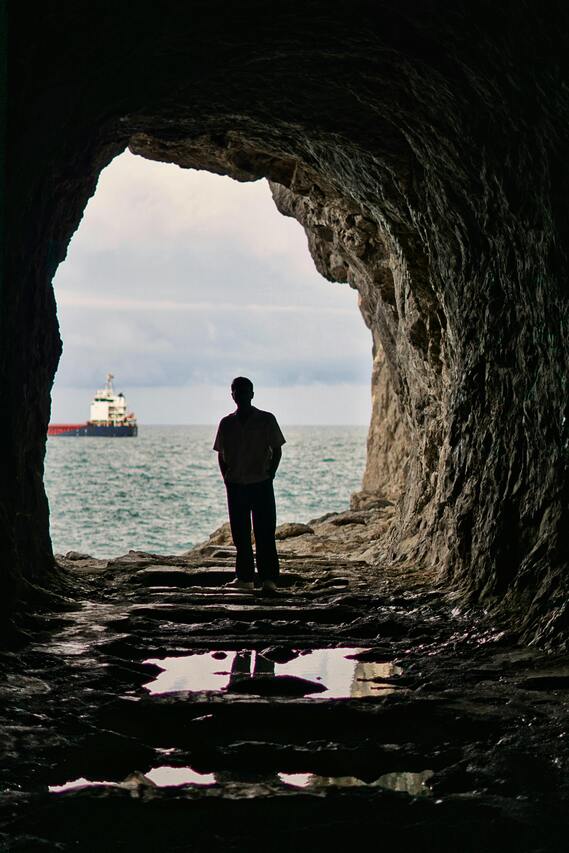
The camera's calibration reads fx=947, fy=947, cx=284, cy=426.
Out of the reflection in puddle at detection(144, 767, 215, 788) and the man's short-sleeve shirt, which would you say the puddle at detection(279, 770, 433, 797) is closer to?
the reflection in puddle at detection(144, 767, 215, 788)

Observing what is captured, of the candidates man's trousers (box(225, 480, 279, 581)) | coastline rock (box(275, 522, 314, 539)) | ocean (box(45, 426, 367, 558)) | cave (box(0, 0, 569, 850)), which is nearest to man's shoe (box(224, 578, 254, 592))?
man's trousers (box(225, 480, 279, 581))

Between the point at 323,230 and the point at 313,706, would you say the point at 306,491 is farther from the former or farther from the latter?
the point at 313,706

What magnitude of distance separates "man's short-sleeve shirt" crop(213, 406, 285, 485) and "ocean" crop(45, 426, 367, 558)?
23.2 meters

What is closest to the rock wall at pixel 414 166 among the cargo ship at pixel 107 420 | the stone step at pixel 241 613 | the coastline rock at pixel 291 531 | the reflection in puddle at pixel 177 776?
the stone step at pixel 241 613

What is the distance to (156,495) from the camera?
59.2 m

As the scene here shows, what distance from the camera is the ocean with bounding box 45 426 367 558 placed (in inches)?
1542

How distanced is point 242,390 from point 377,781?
5205mm

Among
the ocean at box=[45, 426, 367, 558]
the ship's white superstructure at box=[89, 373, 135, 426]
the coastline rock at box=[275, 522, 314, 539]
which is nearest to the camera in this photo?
the coastline rock at box=[275, 522, 314, 539]

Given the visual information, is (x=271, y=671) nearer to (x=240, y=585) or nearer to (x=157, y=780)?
(x=157, y=780)

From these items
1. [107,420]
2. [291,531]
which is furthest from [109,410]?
[291,531]

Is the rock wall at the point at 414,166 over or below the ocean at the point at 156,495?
over

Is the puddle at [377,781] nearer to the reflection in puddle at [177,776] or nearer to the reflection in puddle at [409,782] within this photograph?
the reflection in puddle at [409,782]

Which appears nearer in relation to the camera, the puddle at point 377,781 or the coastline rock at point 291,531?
the puddle at point 377,781

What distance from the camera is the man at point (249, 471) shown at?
27.7 ft
